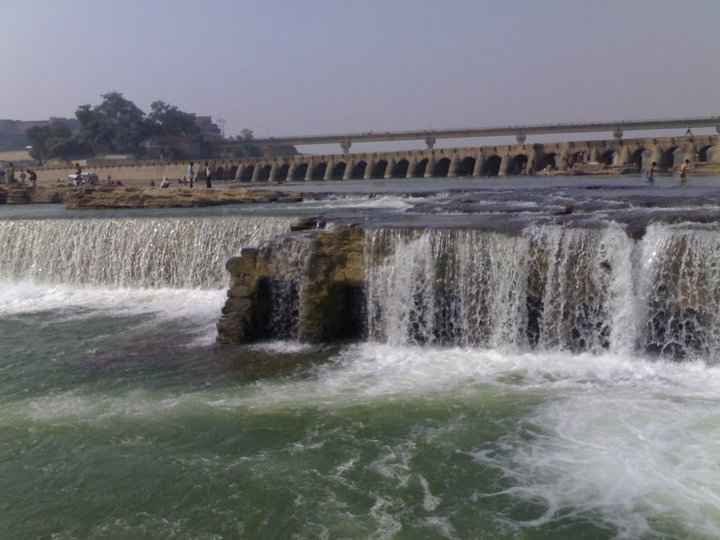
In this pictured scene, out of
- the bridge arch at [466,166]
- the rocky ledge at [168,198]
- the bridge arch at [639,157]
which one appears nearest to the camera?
the rocky ledge at [168,198]

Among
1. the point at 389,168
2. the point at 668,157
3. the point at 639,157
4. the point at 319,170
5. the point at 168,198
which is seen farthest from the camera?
the point at 319,170

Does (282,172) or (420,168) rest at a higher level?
(420,168)

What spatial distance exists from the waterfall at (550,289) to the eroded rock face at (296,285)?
36cm

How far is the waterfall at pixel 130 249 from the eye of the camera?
15531 mm

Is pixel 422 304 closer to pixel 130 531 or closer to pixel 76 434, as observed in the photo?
pixel 76 434

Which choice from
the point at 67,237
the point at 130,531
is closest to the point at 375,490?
the point at 130,531

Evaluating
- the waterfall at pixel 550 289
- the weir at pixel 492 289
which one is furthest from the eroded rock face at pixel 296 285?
the waterfall at pixel 550 289

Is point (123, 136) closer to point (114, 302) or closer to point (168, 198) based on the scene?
point (168, 198)

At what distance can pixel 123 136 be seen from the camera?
88.6 meters

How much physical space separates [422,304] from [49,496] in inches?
243

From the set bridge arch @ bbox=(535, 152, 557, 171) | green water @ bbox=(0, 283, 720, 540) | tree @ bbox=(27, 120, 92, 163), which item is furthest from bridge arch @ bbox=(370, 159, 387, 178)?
green water @ bbox=(0, 283, 720, 540)

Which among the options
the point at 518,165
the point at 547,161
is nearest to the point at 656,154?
the point at 547,161

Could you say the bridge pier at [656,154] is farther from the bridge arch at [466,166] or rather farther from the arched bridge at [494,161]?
the bridge arch at [466,166]

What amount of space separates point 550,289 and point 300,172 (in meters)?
57.5
